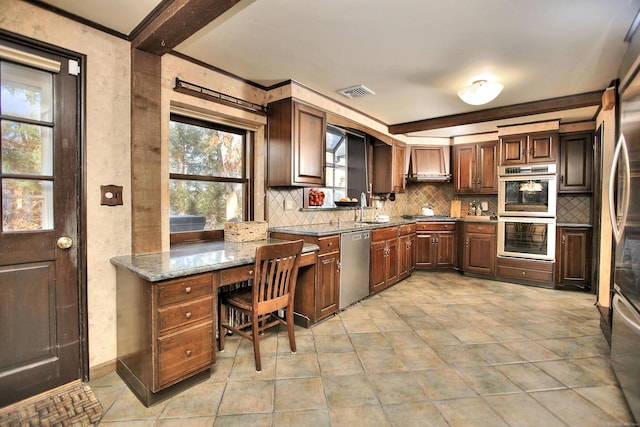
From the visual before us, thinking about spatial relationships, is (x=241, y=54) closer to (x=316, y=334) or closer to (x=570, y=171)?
(x=316, y=334)

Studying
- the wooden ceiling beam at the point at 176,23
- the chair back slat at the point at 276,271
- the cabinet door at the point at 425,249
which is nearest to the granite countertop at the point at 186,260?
the chair back slat at the point at 276,271

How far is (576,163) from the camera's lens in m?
4.31

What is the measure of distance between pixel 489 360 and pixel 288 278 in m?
1.64

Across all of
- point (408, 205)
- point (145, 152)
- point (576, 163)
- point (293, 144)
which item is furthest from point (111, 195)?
point (576, 163)

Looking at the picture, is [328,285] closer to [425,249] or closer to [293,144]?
[293,144]

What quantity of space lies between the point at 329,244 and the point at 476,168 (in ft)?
11.5

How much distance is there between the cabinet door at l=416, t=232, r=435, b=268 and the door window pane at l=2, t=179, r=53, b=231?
4621mm

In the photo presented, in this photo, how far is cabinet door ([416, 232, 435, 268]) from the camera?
502 centimetres

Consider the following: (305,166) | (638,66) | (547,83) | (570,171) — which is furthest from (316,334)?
(570,171)

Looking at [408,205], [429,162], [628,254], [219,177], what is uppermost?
[429,162]

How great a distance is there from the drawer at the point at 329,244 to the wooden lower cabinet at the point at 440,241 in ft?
8.07

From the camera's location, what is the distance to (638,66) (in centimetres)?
161

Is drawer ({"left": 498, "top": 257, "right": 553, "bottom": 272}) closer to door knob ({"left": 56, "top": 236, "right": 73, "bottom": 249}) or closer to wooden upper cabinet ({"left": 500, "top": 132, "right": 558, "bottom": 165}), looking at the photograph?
wooden upper cabinet ({"left": 500, "top": 132, "right": 558, "bottom": 165})

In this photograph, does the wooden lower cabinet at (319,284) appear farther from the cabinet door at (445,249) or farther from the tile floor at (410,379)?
the cabinet door at (445,249)
